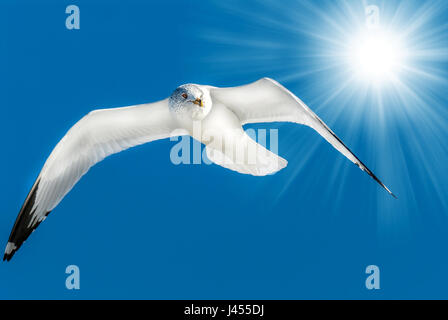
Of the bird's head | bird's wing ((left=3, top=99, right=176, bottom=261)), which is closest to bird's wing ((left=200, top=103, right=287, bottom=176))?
the bird's head

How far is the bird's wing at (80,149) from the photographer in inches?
120

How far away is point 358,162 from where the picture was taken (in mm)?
2508

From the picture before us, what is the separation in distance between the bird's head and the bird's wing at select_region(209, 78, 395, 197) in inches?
4.6

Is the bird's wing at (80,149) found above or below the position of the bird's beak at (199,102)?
below

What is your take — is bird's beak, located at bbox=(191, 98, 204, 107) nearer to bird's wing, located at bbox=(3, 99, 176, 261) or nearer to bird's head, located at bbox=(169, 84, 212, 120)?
bird's head, located at bbox=(169, 84, 212, 120)

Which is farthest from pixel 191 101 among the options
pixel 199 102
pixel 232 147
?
pixel 232 147

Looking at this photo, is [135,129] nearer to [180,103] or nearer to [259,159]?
[180,103]

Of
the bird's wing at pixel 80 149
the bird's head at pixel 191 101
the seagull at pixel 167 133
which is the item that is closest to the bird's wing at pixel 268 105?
the seagull at pixel 167 133

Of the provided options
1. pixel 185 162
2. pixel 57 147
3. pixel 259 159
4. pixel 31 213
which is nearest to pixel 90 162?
pixel 57 147

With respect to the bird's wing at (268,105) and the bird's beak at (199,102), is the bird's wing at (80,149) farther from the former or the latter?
the bird's wing at (268,105)

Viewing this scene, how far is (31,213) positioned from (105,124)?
78cm

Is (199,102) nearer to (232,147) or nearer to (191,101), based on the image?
(191,101)

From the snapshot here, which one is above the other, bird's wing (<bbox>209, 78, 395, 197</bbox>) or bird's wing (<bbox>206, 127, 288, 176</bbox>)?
bird's wing (<bbox>209, 78, 395, 197</bbox>)

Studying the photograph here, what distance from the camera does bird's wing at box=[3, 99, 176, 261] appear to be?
10.00ft
